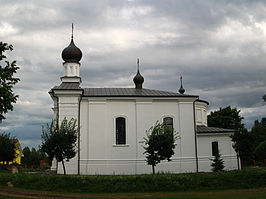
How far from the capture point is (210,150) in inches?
976

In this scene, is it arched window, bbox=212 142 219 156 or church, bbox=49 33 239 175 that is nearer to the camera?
church, bbox=49 33 239 175

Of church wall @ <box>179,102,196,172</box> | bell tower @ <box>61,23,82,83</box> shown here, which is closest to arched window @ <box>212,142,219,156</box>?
church wall @ <box>179,102,196,172</box>

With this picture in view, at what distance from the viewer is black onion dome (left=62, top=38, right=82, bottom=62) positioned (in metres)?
27.0

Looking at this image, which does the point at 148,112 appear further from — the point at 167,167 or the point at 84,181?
the point at 84,181

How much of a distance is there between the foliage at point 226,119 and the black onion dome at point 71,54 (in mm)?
25580

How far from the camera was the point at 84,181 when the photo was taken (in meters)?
15.3

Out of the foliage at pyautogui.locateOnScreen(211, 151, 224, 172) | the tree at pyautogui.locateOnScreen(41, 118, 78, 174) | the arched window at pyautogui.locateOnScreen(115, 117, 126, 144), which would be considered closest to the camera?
the tree at pyautogui.locateOnScreen(41, 118, 78, 174)

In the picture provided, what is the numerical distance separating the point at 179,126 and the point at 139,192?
11.0 meters

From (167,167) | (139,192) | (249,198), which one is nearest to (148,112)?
(167,167)

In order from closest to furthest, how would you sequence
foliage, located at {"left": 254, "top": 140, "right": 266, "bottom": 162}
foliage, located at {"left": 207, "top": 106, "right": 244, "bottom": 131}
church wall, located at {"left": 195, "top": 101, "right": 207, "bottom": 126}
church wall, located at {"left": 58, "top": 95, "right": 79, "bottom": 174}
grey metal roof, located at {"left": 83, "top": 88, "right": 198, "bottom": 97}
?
church wall, located at {"left": 58, "top": 95, "right": 79, "bottom": 174}
grey metal roof, located at {"left": 83, "top": 88, "right": 198, "bottom": 97}
church wall, located at {"left": 195, "top": 101, "right": 207, "bottom": 126}
foliage, located at {"left": 254, "top": 140, "right": 266, "bottom": 162}
foliage, located at {"left": 207, "top": 106, "right": 244, "bottom": 131}

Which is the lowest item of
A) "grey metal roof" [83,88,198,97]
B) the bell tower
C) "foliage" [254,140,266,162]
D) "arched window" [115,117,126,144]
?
"foliage" [254,140,266,162]

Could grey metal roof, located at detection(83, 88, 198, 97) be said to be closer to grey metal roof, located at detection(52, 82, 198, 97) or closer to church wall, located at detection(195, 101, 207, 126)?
grey metal roof, located at detection(52, 82, 198, 97)

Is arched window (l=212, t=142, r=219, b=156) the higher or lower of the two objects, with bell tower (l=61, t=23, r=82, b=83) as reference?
lower

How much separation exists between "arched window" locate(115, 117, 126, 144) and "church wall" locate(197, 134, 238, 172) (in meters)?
6.38
